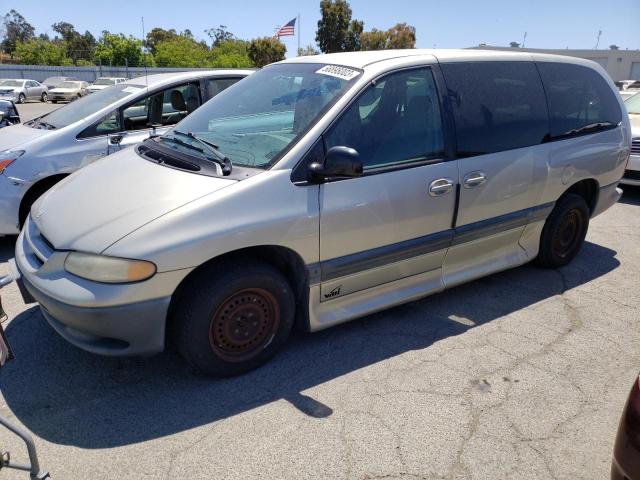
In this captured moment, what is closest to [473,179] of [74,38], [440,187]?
[440,187]

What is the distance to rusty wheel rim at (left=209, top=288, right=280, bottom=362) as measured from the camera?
2920 millimetres

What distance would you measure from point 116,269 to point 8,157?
297cm

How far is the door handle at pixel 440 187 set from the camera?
3.45 m

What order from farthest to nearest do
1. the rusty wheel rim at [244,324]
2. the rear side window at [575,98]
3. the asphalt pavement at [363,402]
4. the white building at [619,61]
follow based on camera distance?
the white building at [619,61] → the rear side window at [575,98] → the rusty wheel rim at [244,324] → the asphalt pavement at [363,402]

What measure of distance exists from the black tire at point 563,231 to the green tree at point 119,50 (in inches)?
1960

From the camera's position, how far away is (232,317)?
295cm

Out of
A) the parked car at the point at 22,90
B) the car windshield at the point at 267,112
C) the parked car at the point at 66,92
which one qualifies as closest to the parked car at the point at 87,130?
the car windshield at the point at 267,112

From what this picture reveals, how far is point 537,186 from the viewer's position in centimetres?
413

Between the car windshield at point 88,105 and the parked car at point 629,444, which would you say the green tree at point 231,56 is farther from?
the parked car at point 629,444

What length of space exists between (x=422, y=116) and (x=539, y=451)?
2.11 metres

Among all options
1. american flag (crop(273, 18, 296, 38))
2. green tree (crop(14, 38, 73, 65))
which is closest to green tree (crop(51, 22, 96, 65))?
green tree (crop(14, 38, 73, 65))

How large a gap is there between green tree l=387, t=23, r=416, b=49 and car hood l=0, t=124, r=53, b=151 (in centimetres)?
5517

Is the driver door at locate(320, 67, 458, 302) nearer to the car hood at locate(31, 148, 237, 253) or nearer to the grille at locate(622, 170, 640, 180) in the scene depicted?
the car hood at locate(31, 148, 237, 253)

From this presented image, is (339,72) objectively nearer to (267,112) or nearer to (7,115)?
(267,112)
